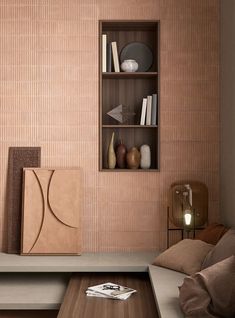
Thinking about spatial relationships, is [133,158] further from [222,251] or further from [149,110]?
[222,251]

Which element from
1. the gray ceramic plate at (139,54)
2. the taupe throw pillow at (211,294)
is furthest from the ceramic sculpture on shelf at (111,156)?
the taupe throw pillow at (211,294)

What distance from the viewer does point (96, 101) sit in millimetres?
4898

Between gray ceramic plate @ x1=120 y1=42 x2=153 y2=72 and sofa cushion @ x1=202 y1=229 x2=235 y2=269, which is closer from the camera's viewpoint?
sofa cushion @ x1=202 y1=229 x2=235 y2=269

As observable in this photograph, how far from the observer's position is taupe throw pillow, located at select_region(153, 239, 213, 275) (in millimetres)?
3980

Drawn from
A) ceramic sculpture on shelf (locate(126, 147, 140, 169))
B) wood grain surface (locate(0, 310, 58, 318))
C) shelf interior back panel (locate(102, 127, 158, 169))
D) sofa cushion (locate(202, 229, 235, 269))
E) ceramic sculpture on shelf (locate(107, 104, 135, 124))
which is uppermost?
ceramic sculpture on shelf (locate(107, 104, 135, 124))

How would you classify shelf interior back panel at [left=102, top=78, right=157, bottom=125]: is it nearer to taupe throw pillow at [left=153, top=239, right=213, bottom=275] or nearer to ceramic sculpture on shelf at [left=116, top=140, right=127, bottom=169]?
ceramic sculpture on shelf at [left=116, top=140, right=127, bottom=169]

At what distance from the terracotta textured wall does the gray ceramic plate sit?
0.22 metres

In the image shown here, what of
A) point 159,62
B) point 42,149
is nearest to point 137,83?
point 159,62

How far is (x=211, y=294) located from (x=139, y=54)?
8.97 feet

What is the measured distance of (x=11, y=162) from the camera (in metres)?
4.86

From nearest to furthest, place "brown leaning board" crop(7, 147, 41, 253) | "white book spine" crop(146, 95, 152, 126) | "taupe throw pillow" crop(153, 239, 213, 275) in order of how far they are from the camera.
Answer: "taupe throw pillow" crop(153, 239, 213, 275) < "brown leaning board" crop(7, 147, 41, 253) < "white book spine" crop(146, 95, 152, 126)

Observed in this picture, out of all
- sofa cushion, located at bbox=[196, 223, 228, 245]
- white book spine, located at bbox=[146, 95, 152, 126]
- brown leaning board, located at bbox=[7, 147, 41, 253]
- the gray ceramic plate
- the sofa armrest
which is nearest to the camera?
the sofa armrest

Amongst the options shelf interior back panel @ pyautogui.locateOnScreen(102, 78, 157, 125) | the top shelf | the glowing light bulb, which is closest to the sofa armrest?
the glowing light bulb

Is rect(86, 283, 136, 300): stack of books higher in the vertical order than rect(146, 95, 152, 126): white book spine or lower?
lower
